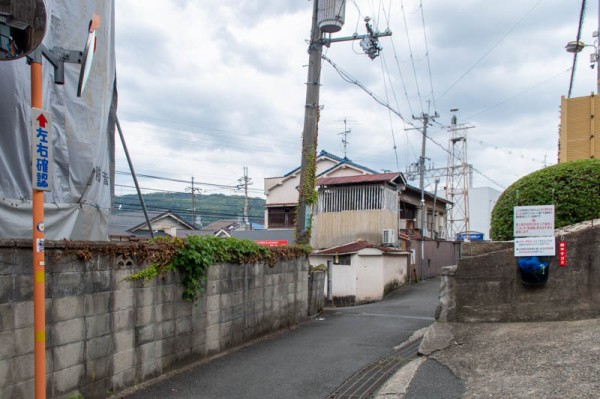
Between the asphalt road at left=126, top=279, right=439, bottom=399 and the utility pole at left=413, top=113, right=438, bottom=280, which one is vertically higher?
the utility pole at left=413, top=113, right=438, bottom=280

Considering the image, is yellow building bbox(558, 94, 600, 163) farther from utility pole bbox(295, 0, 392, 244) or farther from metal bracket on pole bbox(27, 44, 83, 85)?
metal bracket on pole bbox(27, 44, 83, 85)

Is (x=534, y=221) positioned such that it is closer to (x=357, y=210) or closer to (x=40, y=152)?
(x=40, y=152)

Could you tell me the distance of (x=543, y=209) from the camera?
26.2ft

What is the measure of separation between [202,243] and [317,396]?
119 inches

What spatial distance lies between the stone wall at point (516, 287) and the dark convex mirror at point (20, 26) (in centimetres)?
722

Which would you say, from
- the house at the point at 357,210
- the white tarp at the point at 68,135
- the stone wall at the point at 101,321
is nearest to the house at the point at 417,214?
the house at the point at 357,210

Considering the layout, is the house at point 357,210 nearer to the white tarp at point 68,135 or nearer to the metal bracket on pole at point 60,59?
the white tarp at point 68,135

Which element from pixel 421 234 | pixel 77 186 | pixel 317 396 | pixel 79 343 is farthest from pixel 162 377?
pixel 421 234

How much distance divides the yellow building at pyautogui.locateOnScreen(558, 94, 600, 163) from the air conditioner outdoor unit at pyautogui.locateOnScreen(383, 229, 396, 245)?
38.4ft

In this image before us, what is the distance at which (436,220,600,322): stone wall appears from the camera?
309 inches

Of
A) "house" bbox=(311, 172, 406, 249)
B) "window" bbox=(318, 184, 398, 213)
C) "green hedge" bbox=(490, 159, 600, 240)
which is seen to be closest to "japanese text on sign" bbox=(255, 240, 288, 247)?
"house" bbox=(311, 172, 406, 249)

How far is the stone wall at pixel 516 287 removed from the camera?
25.7ft

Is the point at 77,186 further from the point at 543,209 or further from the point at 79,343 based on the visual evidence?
the point at 543,209

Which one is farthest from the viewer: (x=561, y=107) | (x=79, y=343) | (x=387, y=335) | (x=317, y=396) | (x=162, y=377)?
(x=561, y=107)
